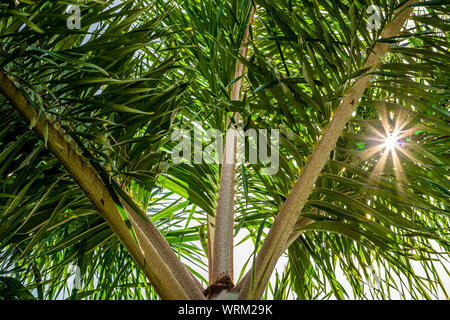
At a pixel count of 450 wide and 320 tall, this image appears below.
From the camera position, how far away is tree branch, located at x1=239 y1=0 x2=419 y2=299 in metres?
0.49

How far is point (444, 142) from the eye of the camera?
0.68 meters

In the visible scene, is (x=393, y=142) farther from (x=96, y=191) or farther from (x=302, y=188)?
(x=96, y=191)

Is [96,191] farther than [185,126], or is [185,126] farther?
[185,126]

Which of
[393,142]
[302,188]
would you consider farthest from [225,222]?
[393,142]

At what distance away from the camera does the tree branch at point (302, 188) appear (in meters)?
0.49

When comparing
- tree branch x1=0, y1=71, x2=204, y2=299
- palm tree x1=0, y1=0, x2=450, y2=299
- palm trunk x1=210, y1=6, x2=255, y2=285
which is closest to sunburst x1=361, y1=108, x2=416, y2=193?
palm tree x1=0, y1=0, x2=450, y2=299

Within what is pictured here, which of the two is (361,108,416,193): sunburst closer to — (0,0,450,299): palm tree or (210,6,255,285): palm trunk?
(0,0,450,299): palm tree

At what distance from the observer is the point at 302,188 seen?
20.5 inches

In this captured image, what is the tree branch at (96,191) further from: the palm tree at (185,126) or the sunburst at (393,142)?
the sunburst at (393,142)

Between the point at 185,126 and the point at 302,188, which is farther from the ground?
the point at 185,126

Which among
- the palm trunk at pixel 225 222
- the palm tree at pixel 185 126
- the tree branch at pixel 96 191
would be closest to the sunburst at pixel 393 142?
the palm tree at pixel 185 126
